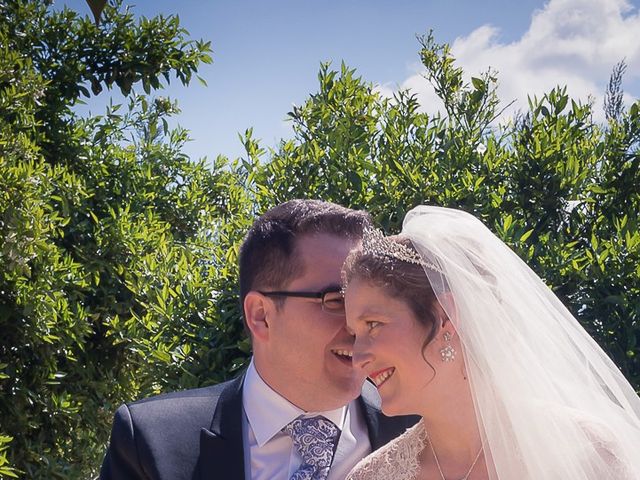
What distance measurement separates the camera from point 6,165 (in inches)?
196

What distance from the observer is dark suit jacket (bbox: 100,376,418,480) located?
2.74m

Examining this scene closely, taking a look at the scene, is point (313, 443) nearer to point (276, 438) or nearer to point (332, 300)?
point (276, 438)

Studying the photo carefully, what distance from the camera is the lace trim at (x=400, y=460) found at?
2.36 meters

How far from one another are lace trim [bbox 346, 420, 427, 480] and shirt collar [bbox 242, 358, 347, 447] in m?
0.35

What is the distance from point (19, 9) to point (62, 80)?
554 millimetres

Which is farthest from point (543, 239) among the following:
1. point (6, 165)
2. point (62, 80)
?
point (62, 80)

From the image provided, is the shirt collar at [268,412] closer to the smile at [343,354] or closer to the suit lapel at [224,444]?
the suit lapel at [224,444]

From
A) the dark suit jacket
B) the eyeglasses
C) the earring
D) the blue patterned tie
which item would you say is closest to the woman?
the earring

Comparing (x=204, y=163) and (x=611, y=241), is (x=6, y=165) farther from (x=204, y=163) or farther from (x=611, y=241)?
(x=611, y=241)

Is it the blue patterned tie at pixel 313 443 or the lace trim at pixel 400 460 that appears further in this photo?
the blue patterned tie at pixel 313 443

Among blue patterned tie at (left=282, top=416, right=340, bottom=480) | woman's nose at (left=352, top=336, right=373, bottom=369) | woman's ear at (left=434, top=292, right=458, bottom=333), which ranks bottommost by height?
A: blue patterned tie at (left=282, top=416, right=340, bottom=480)

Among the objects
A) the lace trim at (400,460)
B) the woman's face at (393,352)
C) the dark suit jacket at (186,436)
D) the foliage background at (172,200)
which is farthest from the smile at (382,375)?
the foliage background at (172,200)

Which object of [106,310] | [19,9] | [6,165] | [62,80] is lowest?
[106,310]

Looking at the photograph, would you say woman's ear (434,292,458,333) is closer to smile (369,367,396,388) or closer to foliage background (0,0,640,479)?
smile (369,367,396,388)
